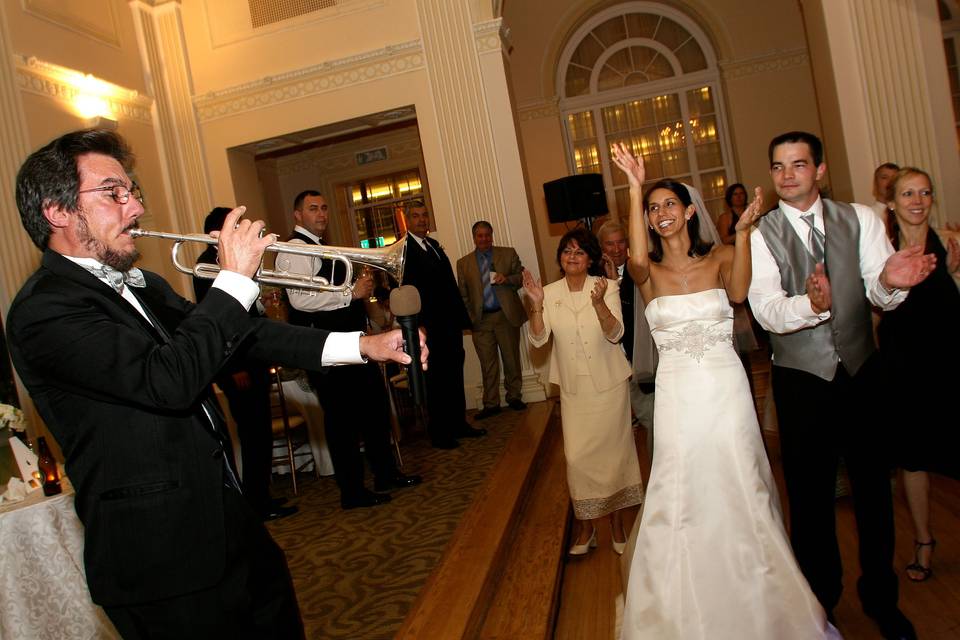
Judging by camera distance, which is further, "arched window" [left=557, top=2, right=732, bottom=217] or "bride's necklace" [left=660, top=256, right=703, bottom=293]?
"arched window" [left=557, top=2, right=732, bottom=217]

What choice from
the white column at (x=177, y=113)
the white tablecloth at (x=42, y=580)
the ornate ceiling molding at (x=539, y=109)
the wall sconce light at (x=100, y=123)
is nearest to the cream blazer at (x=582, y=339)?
the white tablecloth at (x=42, y=580)

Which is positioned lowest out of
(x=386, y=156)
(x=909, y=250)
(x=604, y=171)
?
(x=909, y=250)

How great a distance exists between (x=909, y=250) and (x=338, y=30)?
6385 mm

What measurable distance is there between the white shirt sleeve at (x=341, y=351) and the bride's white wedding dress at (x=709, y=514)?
1.50 metres

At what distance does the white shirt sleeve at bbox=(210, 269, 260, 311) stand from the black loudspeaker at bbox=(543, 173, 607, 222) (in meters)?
5.84

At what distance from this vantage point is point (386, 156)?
1231 cm

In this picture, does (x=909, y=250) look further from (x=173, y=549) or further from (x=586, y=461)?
(x=173, y=549)

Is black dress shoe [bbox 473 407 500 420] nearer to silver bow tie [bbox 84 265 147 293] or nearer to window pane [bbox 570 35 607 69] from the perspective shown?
silver bow tie [bbox 84 265 147 293]

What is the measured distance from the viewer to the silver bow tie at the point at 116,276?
5.52 feet

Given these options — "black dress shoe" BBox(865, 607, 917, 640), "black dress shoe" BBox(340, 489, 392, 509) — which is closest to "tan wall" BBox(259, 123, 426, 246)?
"black dress shoe" BBox(340, 489, 392, 509)

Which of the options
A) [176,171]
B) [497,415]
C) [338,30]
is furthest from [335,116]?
[497,415]

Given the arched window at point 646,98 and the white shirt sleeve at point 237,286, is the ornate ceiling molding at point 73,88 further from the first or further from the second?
the arched window at point 646,98

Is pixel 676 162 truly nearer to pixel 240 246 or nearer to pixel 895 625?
pixel 895 625

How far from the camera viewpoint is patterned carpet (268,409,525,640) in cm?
318
